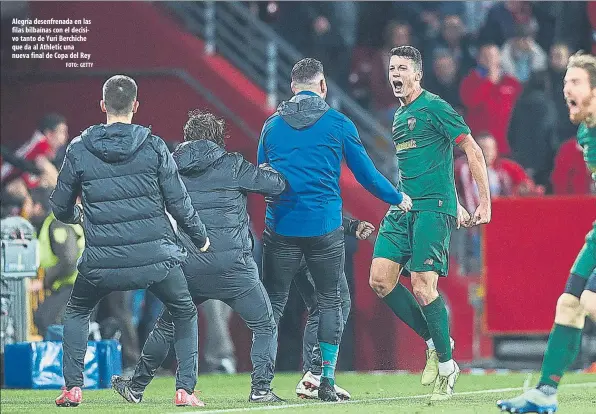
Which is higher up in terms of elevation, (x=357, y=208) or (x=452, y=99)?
(x=452, y=99)

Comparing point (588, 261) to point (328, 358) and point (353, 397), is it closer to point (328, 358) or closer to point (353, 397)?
point (328, 358)

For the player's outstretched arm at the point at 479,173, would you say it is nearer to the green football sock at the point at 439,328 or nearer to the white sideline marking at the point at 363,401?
the green football sock at the point at 439,328

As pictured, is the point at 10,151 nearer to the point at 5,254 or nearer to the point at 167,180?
the point at 5,254

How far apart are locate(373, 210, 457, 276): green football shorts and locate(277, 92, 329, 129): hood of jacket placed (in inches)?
34.9

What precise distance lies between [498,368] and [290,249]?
530 cm

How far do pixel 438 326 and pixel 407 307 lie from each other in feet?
1.66

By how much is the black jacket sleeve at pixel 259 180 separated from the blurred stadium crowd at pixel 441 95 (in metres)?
4.26

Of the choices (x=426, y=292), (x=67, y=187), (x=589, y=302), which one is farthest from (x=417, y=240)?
(x=67, y=187)

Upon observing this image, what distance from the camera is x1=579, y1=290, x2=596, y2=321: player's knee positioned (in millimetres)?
7301

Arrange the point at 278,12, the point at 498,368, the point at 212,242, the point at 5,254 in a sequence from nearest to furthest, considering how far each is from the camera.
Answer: the point at 212,242 → the point at 5,254 → the point at 498,368 → the point at 278,12

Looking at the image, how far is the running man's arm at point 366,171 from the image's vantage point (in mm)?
8945

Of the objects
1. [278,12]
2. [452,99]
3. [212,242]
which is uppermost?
[278,12]

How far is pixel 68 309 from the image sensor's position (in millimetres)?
8547

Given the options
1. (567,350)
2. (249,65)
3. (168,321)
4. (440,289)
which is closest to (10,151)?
(249,65)
